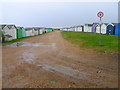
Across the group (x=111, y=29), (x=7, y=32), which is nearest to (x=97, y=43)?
(x=7, y=32)

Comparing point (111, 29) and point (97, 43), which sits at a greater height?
point (111, 29)

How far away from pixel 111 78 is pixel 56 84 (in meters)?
1.81

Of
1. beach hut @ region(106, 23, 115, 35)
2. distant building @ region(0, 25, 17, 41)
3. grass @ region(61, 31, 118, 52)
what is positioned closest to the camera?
grass @ region(61, 31, 118, 52)

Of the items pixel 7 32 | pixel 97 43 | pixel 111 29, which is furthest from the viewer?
pixel 111 29

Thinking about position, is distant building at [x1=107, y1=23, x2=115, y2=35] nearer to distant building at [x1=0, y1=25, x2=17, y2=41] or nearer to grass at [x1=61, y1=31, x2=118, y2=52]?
grass at [x1=61, y1=31, x2=118, y2=52]

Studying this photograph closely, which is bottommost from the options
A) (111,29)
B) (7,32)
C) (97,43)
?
(97,43)

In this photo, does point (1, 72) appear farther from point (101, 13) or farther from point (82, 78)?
point (101, 13)

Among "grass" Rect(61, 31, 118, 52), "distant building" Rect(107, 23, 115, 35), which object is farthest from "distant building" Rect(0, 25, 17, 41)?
"distant building" Rect(107, 23, 115, 35)

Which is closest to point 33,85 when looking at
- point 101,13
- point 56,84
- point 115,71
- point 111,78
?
point 56,84

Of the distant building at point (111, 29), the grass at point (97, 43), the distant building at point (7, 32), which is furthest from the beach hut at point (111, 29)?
the distant building at point (7, 32)

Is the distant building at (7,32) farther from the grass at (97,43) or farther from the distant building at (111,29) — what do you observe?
the distant building at (111,29)

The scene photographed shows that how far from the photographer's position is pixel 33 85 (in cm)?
349

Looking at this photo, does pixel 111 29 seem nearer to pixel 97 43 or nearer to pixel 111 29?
pixel 111 29

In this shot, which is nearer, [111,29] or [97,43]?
[97,43]
